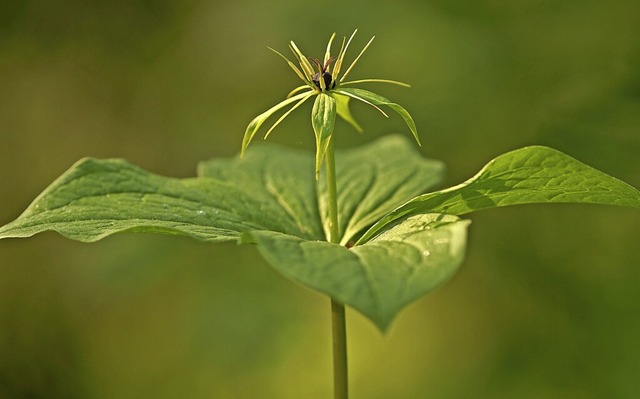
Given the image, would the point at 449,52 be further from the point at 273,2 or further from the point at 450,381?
the point at 450,381

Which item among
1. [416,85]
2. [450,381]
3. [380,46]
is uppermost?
[380,46]

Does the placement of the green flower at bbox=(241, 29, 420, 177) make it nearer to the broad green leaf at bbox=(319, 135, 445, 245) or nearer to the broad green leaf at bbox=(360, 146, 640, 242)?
the broad green leaf at bbox=(360, 146, 640, 242)

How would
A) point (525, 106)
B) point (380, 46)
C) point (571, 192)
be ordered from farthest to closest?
point (380, 46) → point (525, 106) → point (571, 192)

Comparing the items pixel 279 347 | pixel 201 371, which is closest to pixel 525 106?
pixel 279 347

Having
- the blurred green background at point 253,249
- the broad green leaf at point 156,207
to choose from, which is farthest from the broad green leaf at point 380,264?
the blurred green background at point 253,249

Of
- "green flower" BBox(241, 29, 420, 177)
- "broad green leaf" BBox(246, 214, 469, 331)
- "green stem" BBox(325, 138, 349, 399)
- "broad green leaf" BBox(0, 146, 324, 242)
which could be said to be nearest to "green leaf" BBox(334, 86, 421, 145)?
"green flower" BBox(241, 29, 420, 177)

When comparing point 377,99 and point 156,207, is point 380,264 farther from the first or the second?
point 156,207

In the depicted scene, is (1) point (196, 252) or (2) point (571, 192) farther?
(1) point (196, 252)
